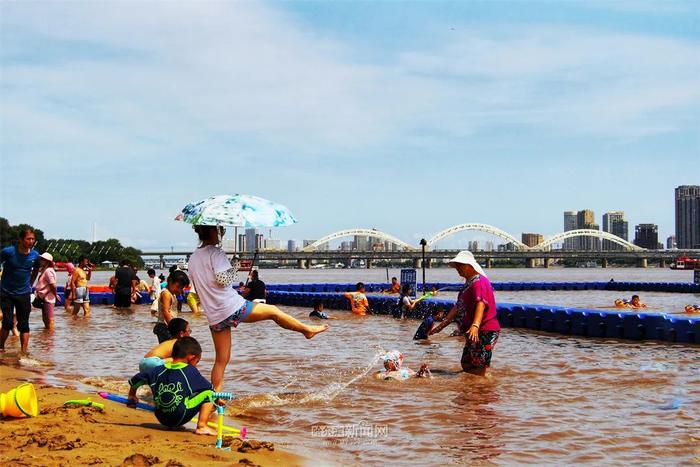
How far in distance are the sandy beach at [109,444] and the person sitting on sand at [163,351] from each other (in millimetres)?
515

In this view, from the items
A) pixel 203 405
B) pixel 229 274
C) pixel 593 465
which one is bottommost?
pixel 593 465

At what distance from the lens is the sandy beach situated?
221 inches

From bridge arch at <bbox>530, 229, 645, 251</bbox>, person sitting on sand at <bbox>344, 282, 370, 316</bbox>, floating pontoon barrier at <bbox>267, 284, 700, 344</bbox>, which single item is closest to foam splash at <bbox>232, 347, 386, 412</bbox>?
floating pontoon barrier at <bbox>267, 284, 700, 344</bbox>

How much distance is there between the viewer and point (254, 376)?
11.8m

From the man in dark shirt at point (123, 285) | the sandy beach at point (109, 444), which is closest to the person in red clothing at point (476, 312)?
the sandy beach at point (109, 444)

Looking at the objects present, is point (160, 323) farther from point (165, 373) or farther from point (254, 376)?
point (165, 373)

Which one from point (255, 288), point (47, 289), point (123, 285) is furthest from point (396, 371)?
point (123, 285)

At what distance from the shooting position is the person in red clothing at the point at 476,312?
10.1m

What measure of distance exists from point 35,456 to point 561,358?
1045 centimetres

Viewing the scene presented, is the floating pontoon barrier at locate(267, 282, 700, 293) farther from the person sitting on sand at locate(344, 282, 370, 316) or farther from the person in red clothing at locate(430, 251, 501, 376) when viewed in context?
the person in red clothing at locate(430, 251, 501, 376)

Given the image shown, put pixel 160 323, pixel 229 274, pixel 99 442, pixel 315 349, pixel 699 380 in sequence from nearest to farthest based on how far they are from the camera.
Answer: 1. pixel 99 442
2. pixel 229 274
3. pixel 160 323
4. pixel 699 380
5. pixel 315 349

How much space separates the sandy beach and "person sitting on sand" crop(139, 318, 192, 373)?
51 cm

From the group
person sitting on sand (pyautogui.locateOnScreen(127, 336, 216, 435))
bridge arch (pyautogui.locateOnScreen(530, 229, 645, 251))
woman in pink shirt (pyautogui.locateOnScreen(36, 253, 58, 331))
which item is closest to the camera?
person sitting on sand (pyautogui.locateOnScreen(127, 336, 216, 435))

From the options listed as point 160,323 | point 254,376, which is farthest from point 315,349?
point 160,323
